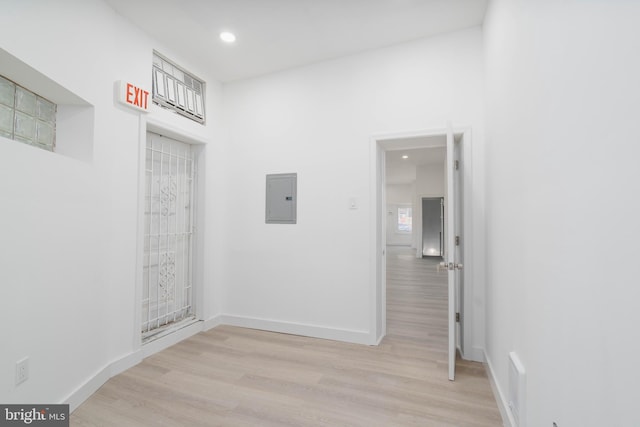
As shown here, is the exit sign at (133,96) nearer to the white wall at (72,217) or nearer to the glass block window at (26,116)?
the white wall at (72,217)

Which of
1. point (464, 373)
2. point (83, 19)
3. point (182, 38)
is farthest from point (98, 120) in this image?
point (464, 373)

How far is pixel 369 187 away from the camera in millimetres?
2961

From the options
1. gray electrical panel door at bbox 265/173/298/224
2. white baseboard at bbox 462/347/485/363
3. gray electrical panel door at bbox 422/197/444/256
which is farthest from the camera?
gray electrical panel door at bbox 422/197/444/256

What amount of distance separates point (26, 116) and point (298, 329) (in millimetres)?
2937

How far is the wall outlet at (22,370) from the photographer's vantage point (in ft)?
5.10

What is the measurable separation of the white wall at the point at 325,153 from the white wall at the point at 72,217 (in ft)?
3.81

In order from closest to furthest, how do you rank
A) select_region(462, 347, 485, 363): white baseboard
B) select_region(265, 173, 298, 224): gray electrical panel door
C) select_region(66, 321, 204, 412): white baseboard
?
1. select_region(66, 321, 204, 412): white baseboard
2. select_region(462, 347, 485, 363): white baseboard
3. select_region(265, 173, 298, 224): gray electrical panel door

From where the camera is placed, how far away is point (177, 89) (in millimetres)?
3082

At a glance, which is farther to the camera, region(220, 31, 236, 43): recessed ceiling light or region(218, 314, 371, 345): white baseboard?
region(218, 314, 371, 345): white baseboard

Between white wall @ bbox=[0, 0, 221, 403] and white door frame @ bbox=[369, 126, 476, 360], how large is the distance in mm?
2241

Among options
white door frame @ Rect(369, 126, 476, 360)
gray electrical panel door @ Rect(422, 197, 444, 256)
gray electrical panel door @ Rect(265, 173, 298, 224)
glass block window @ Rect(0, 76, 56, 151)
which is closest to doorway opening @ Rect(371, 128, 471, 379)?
white door frame @ Rect(369, 126, 476, 360)

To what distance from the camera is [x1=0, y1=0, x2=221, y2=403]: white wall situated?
1547 millimetres

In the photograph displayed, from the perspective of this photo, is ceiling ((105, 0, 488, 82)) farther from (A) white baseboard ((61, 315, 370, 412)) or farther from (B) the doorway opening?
(A) white baseboard ((61, 315, 370, 412))

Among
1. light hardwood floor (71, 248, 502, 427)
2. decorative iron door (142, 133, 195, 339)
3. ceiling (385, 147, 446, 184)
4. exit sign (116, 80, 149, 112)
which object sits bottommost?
light hardwood floor (71, 248, 502, 427)
